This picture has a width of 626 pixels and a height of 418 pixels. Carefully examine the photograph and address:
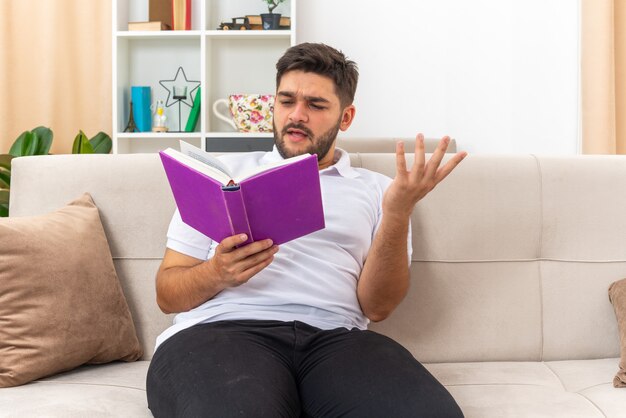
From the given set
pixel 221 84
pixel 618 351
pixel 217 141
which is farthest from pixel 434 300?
pixel 221 84

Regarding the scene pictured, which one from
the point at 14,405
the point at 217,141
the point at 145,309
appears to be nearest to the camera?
the point at 14,405

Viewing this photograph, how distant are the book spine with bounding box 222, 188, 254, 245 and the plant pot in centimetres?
252

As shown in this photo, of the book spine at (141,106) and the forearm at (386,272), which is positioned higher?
the book spine at (141,106)

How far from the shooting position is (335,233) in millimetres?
1684

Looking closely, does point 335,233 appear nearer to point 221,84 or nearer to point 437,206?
point 437,206

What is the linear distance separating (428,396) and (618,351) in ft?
2.42

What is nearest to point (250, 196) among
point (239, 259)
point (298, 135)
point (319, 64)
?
point (239, 259)

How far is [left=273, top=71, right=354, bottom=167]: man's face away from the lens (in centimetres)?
178

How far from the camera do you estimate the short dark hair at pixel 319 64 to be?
1.81 metres

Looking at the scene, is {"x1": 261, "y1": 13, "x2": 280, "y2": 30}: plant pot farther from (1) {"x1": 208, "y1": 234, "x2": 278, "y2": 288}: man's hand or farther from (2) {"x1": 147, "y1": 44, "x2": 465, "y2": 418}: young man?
(1) {"x1": 208, "y1": 234, "x2": 278, "y2": 288}: man's hand

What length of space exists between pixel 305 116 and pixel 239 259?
488 millimetres

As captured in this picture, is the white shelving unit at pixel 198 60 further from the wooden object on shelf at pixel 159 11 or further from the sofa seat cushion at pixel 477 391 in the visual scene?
the sofa seat cushion at pixel 477 391

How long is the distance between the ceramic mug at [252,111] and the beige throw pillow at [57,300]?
2032 millimetres

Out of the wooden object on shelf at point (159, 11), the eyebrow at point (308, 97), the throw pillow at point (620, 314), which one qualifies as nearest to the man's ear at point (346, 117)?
the eyebrow at point (308, 97)
